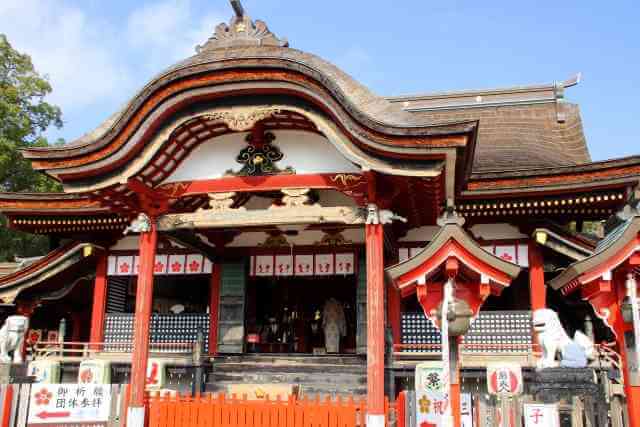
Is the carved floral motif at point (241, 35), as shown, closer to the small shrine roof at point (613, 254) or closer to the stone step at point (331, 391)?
the stone step at point (331, 391)

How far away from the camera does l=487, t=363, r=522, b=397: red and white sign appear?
10078 mm

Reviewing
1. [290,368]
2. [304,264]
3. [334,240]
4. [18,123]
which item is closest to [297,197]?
[334,240]

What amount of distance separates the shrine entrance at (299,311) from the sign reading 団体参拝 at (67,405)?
8573 mm

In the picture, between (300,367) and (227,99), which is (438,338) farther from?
(227,99)

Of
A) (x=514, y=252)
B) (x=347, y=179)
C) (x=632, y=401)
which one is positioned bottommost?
(x=632, y=401)

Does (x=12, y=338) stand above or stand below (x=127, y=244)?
below

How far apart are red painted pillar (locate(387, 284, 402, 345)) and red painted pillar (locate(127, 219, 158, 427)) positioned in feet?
16.6

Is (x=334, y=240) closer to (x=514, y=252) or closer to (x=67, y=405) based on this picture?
(x=514, y=252)

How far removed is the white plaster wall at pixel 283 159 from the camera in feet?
34.1

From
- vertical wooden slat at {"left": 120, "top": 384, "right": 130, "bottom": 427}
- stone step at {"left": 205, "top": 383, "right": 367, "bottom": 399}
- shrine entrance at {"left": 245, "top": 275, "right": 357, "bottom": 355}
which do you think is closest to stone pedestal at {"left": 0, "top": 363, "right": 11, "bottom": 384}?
vertical wooden slat at {"left": 120, "top": 384, "right": 130, "bottom": 427}

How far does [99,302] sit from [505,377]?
9.46 metres

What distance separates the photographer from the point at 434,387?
9.88m

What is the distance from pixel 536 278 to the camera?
40.8 feet

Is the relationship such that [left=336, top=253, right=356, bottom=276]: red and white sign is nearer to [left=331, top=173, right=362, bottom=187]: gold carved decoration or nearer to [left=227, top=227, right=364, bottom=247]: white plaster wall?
[left=227, top=227, right=364, bottom=247]: white plaster wall
